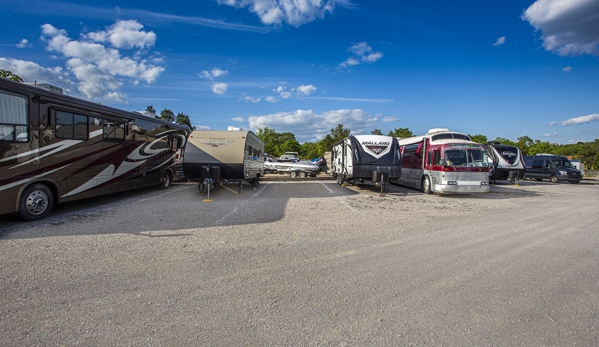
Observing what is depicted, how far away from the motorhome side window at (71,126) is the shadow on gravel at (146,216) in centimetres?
200

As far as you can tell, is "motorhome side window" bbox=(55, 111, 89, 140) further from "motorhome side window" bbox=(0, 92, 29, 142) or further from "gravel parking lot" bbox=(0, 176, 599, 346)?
"gravel parking lot" bbox=(0, 176, 599, 346)

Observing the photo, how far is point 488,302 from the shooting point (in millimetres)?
3338

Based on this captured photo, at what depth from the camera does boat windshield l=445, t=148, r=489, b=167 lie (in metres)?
12.4

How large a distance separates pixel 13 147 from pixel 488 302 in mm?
8805

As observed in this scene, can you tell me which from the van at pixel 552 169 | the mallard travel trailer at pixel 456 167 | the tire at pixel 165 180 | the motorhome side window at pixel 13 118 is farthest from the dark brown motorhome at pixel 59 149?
the van at pixel 552 169

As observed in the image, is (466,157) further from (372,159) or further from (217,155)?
(217,155)

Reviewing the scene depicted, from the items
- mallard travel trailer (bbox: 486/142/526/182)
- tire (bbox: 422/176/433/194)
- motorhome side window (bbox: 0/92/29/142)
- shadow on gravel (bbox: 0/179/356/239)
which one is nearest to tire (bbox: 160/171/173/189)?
shadow on gravel (bbox: 0/179/356/239)

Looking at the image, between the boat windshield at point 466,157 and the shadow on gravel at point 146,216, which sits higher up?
the boat windshield at point 466,157

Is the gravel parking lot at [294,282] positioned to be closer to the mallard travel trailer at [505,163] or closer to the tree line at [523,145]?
the mallard travel trailer at [505,163]

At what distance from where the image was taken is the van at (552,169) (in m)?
20.7

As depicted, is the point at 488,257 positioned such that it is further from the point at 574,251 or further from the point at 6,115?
the point at 6,115

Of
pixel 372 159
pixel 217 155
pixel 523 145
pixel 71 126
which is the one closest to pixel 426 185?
pixel 372 159

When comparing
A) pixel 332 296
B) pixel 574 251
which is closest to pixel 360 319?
pixel 332 296

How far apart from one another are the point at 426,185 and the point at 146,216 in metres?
11.4
